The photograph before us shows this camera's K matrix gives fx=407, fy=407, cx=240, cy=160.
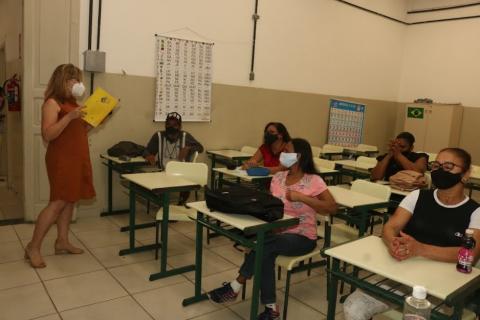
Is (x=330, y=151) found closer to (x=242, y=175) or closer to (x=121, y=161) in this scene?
(x=242, y=175)

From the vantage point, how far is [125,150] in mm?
4434

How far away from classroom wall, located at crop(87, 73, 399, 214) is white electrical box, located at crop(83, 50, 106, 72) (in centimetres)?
17

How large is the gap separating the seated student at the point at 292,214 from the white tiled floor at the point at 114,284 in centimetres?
23

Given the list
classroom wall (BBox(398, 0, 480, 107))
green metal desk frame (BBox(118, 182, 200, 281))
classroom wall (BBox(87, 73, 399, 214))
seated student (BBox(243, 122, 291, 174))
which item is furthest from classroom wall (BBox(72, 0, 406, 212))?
green metal desk frame (BBox(118, 182, 200, 281))

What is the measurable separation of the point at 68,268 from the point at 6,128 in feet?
11.2

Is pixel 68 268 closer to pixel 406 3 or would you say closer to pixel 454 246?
pixel 454 246

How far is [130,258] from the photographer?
11.3 feet

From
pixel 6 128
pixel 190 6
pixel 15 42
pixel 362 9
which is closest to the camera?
pixel 15 42

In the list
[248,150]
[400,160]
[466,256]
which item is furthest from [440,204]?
[248,150]

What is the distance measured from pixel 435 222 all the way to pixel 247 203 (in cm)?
99

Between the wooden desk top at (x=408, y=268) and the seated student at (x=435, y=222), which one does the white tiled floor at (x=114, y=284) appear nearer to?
the seated student at (x=435, y=222)

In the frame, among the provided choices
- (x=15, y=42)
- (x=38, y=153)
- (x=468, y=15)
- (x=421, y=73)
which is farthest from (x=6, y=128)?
(x=468, y=15)

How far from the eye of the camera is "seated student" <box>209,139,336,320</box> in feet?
8.07

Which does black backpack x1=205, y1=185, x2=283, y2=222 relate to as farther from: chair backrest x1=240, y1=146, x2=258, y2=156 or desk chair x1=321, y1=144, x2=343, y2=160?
desk chair x1=321, y1=144, x2=343, y2=160
